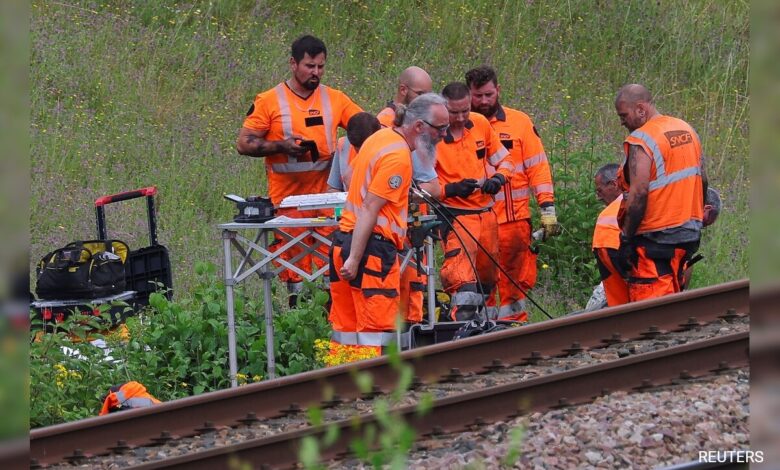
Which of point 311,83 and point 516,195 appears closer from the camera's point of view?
point 311,83

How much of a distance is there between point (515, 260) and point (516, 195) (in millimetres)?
517

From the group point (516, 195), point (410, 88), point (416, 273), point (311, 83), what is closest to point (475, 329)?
point (416, 273)

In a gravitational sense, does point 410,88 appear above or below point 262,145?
above

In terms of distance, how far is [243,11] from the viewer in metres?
14.8

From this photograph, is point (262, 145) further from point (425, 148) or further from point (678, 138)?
point (678, 138)

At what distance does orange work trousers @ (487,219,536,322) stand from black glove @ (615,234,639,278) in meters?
1.68

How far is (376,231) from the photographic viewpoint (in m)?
6.96

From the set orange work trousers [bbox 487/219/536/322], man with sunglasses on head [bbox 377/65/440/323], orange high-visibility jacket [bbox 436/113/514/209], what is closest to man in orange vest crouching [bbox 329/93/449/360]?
man with sunglasses on head [bbox 377/65/440/323]

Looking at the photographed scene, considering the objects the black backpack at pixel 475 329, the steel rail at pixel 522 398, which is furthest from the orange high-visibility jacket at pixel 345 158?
the steel rail at pixel 522 398

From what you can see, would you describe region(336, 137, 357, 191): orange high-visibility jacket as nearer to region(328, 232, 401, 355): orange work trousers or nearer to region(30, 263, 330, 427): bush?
region(30, 263, 330, 427): bush

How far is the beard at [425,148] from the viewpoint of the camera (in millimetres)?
6996

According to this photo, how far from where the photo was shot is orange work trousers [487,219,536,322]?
9406mm

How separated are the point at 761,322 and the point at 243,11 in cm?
1359

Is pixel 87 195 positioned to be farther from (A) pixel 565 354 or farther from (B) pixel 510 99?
(A) pixel 565 354
